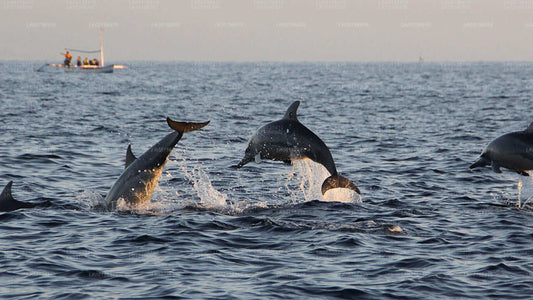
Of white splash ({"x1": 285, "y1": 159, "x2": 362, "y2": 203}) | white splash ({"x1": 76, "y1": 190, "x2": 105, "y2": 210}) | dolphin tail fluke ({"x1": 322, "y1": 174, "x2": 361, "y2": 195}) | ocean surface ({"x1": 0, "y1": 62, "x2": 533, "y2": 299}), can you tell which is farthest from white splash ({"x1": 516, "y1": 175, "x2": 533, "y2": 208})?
white splash ({"x1": 76, "y1": 190, "x2": 105, "y2": 210})

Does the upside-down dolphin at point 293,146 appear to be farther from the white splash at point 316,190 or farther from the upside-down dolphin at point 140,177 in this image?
the upside-down dolphin at point 140,177

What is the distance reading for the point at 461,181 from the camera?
65.2 feet

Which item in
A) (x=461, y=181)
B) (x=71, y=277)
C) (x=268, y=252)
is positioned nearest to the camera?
(x=71, y=277)

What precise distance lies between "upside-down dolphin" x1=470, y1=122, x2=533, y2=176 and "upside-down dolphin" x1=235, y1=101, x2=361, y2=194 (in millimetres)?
3626

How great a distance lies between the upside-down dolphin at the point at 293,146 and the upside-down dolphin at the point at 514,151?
3626mm

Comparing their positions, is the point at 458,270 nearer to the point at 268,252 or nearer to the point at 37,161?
the point at 268,252

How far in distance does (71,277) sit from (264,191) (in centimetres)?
860

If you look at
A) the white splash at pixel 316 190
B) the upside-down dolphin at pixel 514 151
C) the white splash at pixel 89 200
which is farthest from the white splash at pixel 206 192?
the upside-down dolphin at pixel 514 151

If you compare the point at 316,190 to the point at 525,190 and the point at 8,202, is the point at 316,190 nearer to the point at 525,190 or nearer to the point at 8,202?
the point at 525,190

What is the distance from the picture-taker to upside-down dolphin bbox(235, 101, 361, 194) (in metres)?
15.0

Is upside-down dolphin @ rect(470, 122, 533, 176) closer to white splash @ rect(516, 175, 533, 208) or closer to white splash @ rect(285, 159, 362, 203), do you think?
white splash @ rect(516, 175, 533, 208)

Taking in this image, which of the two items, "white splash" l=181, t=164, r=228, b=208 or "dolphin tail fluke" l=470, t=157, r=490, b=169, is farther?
"white splash" l=181, t=164, r=228, b=208

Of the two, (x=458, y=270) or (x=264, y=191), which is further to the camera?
(x=264, y=191)

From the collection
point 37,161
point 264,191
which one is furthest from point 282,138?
point 37,161
